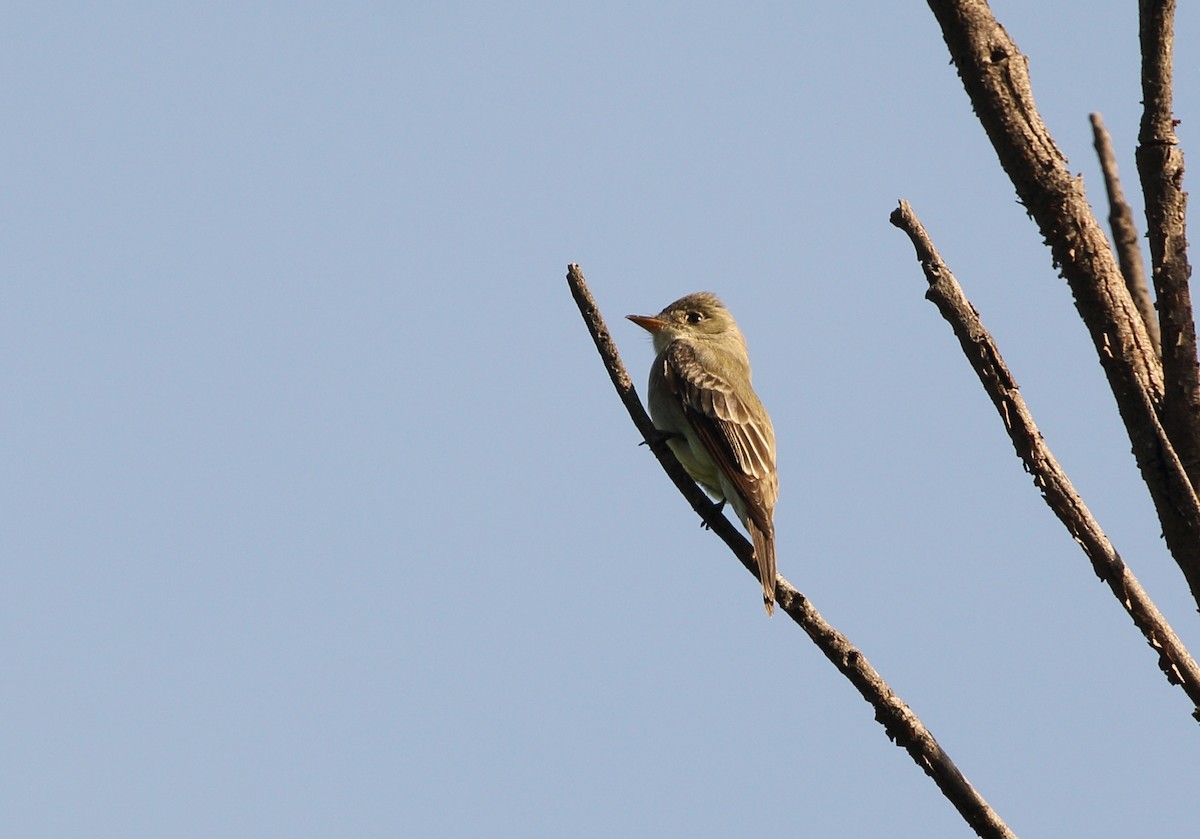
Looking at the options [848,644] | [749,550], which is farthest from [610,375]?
[848,644]

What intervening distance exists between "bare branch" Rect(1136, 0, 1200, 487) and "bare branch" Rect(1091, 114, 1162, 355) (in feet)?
3.16

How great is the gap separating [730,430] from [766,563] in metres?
3.41

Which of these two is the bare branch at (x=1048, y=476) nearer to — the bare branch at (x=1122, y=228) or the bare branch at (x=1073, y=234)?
the bare branch at (x=1073, y=234)

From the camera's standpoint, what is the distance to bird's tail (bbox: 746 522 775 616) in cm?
506

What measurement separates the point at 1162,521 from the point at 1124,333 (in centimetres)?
57

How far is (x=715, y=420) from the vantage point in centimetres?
958

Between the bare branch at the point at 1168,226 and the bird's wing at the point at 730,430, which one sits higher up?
the bird's wing at the point at 730,430

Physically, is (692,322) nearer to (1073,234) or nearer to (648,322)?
(648,322)

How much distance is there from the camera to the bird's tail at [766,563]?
5063 mm

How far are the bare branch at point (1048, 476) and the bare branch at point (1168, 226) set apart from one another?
14.0 inches

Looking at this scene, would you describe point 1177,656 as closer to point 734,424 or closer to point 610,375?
point 610,375

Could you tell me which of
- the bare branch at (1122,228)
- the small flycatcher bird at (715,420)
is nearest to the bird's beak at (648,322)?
the small flycatcher bird at (715,420)

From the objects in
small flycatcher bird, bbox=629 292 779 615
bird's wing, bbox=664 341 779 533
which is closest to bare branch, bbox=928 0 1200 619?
small flycatcher bird, bbox=629 292 779 615

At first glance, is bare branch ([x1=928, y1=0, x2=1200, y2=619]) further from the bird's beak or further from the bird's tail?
Answer: the bird's beak
